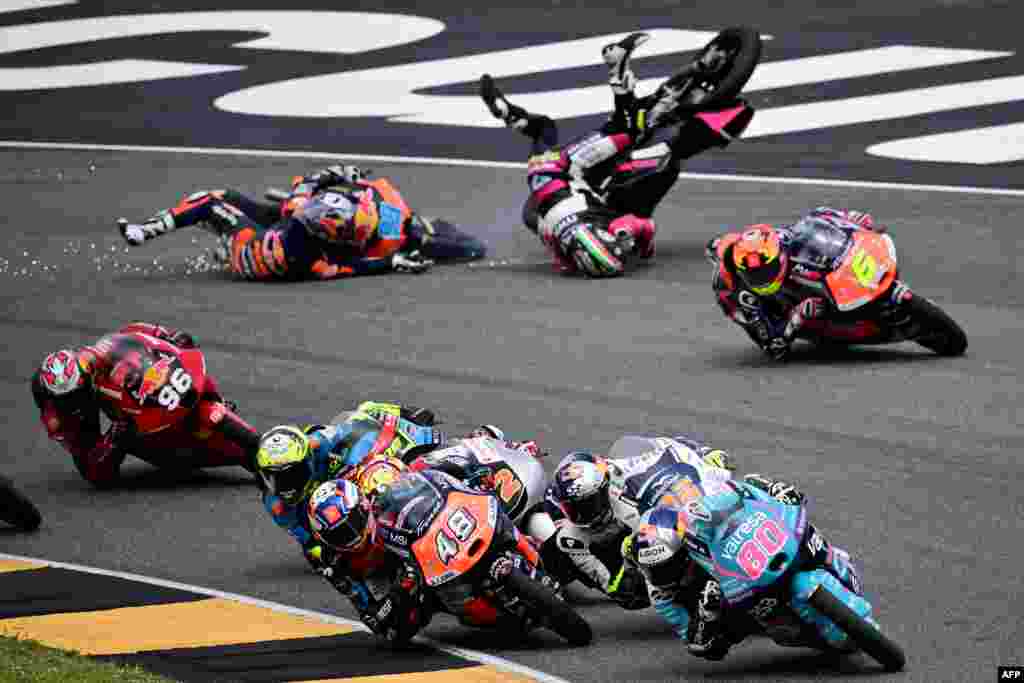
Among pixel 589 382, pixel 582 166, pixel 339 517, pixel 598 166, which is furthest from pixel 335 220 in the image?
pixel 339 517

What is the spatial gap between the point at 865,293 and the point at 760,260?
778 millimetres

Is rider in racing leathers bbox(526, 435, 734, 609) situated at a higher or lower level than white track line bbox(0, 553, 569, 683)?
higher

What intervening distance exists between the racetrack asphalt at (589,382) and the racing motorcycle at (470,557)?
22 cm

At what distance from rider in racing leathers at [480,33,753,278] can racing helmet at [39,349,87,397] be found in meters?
6.74

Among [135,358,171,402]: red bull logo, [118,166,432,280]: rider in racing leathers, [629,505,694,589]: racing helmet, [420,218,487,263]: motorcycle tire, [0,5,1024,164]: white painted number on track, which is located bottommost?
[0,5,1024,164]: white painted number on track

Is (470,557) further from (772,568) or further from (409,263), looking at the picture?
(409,263)

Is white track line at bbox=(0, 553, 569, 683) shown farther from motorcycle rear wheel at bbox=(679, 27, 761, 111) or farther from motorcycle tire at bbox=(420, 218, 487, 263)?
motorcycle rear wheel at bbox=(679, 27, 761, 111)

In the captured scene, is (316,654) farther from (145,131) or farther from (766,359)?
(145,131)

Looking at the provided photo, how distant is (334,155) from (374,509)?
593 inches

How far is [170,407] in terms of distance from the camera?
512 inches

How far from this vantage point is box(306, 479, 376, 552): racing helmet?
10.0 metres

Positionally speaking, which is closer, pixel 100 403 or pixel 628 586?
pixel 628 586

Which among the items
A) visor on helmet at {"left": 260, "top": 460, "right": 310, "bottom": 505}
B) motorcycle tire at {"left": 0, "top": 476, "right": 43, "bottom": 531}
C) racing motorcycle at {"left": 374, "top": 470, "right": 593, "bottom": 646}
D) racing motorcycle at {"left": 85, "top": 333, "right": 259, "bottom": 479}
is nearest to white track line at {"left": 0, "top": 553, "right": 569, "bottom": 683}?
racing motorcycle at {"left": 374, "top": 470, "right": 593, "bottom": 646}

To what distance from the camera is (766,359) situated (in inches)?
615
